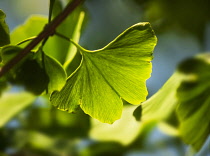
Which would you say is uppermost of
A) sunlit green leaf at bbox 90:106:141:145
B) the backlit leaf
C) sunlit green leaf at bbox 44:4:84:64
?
sunlit green leaf at bbox 44:4:84:64

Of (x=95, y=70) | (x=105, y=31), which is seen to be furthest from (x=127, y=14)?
(x=95, y=70)

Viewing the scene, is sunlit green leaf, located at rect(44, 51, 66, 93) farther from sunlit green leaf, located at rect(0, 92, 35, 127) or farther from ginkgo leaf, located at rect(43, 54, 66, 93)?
sunlit green leaf, located at rect(0, 92, 35, 127)

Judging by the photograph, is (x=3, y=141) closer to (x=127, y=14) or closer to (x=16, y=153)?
(x=16, y=153)

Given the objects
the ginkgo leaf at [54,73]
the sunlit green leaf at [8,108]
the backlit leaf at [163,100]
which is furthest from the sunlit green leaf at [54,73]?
the sunlit green leaf at [8,108]

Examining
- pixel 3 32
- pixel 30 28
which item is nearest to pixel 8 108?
pixel 30 28

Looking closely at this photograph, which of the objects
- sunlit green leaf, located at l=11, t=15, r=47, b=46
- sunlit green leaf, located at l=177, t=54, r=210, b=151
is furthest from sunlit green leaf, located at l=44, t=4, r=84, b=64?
sunlit green leaf, located at l=177, t=54, r=210, b=151

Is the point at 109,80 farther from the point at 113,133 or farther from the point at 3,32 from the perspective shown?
the point at 113,133
